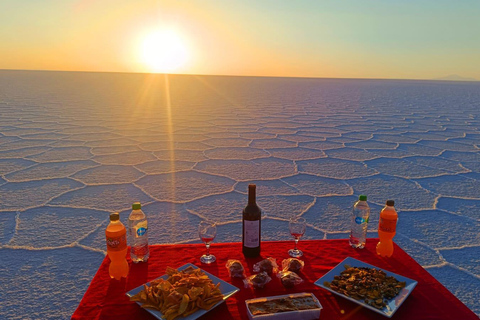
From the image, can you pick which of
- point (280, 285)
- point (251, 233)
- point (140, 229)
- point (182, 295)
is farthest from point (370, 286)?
point (140, 229)

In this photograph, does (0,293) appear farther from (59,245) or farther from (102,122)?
(102,122)

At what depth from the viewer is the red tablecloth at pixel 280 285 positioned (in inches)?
46.7

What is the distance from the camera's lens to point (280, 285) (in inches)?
52.9

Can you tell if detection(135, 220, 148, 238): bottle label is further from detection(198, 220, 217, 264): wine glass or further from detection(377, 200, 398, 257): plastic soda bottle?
detection(377, 200, 398, 257): plastic soda bottle

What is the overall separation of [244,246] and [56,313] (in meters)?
1.10

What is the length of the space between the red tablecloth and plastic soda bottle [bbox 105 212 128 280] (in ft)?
0.12

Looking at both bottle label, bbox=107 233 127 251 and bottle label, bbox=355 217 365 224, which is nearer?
bottle label, bbox=107 233 127 251

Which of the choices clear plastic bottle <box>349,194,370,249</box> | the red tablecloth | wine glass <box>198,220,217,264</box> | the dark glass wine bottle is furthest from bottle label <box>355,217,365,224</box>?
wine glass <box>198,220,217,264</box>

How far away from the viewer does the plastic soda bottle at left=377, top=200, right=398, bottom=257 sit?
1.57m

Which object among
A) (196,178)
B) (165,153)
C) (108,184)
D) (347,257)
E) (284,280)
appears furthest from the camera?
(165,153)

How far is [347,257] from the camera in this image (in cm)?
151

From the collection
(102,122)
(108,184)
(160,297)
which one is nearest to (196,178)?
(108,184)

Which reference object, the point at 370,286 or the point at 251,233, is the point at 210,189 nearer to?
the point at 251,233

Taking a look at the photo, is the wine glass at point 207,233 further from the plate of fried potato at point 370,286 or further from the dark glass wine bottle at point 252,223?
the plate of fried potato at point 370,286
